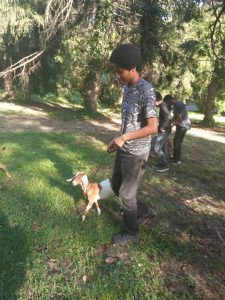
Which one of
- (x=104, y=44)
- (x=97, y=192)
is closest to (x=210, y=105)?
(x=104, y=44)

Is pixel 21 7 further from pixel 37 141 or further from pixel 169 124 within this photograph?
pixel 169 124

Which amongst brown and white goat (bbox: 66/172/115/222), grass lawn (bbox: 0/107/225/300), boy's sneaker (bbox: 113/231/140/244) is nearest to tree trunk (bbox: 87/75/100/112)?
grass lawn (bbox: 0/107/225/300)

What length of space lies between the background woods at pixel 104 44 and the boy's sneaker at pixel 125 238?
18.7ft

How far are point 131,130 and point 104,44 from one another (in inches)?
344

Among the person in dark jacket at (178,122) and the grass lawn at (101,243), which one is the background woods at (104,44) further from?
the grass lawn at (101,243)

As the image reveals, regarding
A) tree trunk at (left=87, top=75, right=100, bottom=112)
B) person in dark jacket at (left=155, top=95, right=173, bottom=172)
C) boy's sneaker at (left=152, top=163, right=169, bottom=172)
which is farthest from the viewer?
tree trunk at (left=87, top=75, right=100, bottom=112)

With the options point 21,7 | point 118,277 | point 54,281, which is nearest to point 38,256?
point 54,281

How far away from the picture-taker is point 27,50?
71.1 feet

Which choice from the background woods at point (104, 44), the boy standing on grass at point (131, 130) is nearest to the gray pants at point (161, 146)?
the background woods at point (104, 44)

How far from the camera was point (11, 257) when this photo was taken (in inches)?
162

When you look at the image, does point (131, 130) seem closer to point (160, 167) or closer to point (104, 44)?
point (160, 167)

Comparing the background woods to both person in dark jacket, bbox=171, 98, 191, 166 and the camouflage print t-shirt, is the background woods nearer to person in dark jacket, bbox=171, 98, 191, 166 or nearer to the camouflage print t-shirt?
person in dark jacket, bbox=171, 98, 191, 166

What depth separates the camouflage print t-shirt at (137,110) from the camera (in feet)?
13.1

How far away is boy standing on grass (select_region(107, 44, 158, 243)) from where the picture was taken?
394 centimetres
